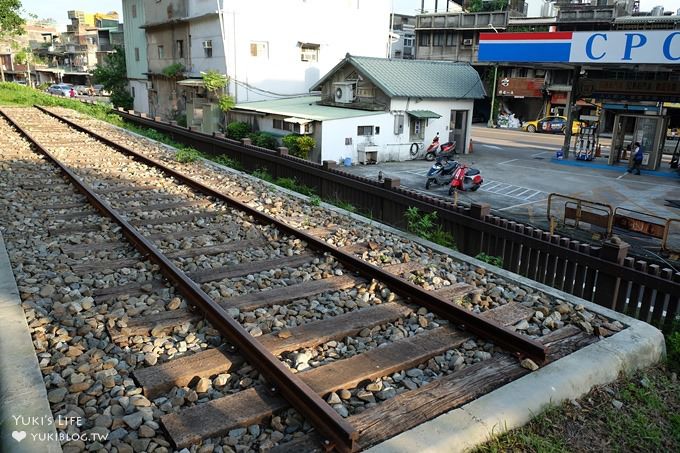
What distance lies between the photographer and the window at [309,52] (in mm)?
33791

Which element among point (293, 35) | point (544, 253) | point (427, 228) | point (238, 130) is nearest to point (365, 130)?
point (238, 130)

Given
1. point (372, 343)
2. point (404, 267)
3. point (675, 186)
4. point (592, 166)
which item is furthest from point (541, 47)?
point (372, 343)

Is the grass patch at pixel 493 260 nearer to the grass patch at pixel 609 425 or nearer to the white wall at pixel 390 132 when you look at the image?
the grass patch at pixel 609 425

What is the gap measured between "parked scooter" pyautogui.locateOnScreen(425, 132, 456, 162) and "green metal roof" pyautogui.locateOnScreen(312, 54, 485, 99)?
7.87ft

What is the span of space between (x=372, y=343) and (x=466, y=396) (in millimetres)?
1018

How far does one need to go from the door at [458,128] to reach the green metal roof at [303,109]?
208 inches

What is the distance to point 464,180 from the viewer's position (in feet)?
57.4

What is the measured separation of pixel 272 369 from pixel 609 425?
246 cm

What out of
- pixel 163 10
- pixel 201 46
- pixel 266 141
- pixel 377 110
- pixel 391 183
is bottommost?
pixel 266 141

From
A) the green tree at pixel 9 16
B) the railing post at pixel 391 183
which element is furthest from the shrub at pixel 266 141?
the green tree at pixel 9 16

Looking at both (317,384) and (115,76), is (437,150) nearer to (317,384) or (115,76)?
(317,384)

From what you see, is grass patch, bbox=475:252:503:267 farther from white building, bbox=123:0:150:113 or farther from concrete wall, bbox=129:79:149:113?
concrete wall, bbox=129:79:149:113

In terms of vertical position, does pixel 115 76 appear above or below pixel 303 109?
above

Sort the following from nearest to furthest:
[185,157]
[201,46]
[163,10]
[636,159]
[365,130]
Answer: [185,157] < [636,159] < [365,130] < [201,46] < [163,10]
